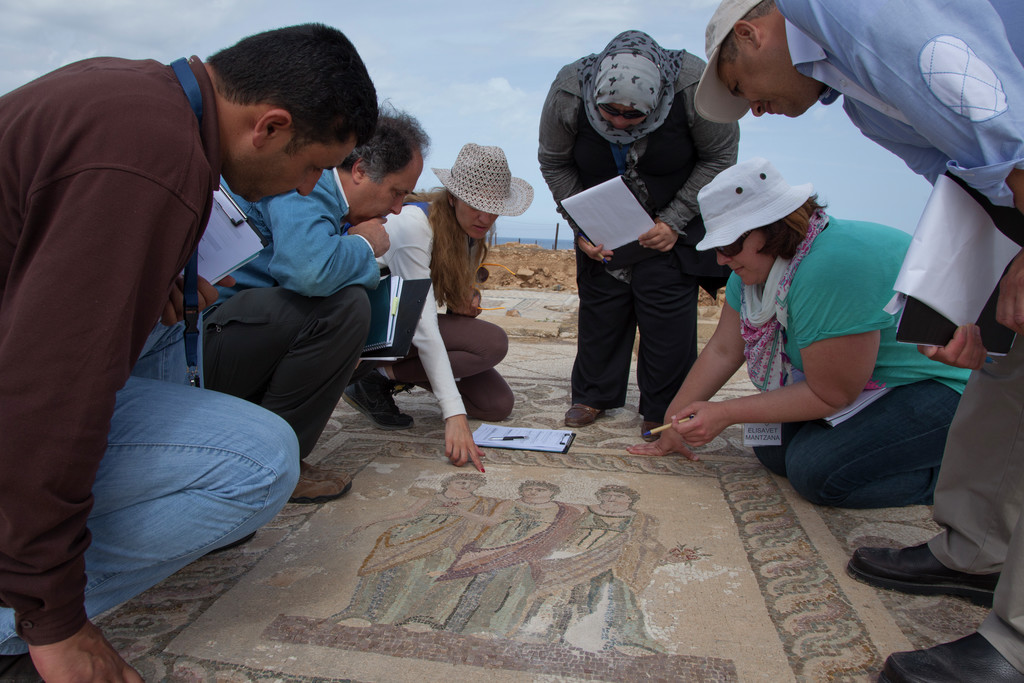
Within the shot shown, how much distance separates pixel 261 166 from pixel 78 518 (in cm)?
73

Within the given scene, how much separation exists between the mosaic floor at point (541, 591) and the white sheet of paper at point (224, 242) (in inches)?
31.5

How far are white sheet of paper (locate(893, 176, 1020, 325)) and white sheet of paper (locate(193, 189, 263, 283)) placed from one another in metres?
1.53

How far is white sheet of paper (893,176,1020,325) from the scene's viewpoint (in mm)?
1371

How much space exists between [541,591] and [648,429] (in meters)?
1.52

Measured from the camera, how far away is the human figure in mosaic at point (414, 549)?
1725mm

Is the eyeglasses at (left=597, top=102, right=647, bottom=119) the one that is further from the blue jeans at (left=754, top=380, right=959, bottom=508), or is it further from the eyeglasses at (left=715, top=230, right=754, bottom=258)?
the blue jeans at (left=754, top=380, right=959, bottom=508)

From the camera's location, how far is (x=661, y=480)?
103 inches

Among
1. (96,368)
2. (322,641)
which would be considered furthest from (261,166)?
(322,641)

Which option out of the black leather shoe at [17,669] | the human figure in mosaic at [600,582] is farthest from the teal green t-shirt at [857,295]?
the black leather shoe at [17,669]

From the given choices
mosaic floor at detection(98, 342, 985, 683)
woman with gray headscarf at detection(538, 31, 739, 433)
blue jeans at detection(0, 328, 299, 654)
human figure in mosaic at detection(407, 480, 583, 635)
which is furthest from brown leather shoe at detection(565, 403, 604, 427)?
blue jeans at detection(0, 328, 299, 654)

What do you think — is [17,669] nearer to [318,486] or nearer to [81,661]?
[81,661]

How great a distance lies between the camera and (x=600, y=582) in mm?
1861

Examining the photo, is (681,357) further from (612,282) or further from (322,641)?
(322,641)

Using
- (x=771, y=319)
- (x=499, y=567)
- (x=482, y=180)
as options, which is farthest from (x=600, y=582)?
(x=482, y=180)
